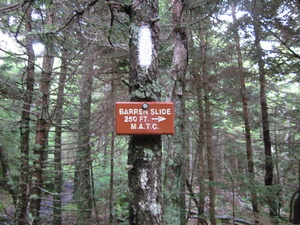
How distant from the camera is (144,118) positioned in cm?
197

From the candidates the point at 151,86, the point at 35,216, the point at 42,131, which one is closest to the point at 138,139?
the point at 151,86

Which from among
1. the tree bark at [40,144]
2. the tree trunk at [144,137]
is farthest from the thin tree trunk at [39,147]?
the tree trunk at [144,137]

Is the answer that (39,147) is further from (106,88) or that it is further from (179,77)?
(106,88)

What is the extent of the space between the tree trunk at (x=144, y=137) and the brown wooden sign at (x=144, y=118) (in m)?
0.12

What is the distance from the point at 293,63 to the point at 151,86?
6010 mm

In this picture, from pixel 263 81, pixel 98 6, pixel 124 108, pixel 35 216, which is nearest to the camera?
pixel 124 108

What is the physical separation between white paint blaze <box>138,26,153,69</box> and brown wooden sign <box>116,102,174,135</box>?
17.6 inches

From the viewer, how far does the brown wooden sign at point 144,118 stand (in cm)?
196

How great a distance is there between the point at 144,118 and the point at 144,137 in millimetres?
205

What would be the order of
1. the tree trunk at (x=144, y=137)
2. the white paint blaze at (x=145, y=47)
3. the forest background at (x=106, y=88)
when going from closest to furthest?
the tree trunk at (x=144, y=137), the white paint blaze at (x=145, y=47), the forest background at (x=106, y=88)

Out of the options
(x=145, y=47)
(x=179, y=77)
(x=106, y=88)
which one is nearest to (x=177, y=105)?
(x=179, y=77)

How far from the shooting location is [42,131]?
4.07 m

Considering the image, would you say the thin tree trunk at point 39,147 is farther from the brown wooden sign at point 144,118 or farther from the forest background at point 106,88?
the brown wooden sign at point 144,118

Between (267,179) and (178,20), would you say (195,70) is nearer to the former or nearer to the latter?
(178,20)
